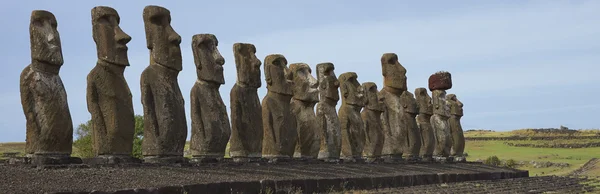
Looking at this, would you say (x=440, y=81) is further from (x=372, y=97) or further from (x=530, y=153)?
(x=530, y=153)

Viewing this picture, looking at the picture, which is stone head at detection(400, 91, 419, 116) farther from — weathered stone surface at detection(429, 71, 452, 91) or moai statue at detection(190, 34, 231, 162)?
moai statue at detection(190, 34, 231, 162)

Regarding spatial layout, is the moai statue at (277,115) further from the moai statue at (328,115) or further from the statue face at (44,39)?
the statue face at (44,39)

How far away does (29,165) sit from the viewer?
11.9 meters

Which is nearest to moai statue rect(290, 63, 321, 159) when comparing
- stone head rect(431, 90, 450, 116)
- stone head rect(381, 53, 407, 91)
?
stone head rect(381, 53, 407, 91)

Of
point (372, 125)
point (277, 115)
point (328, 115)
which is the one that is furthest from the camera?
point (372, 125)

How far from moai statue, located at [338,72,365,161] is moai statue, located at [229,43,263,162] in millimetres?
5193

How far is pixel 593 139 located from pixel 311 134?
4707cm

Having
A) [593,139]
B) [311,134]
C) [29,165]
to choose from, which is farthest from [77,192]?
[593,139]

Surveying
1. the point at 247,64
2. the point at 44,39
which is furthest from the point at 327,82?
the point at 44,39

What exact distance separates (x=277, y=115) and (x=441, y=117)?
37.2ft

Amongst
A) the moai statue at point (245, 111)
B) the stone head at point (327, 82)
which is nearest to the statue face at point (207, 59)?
the moai statue at point (245, 111)

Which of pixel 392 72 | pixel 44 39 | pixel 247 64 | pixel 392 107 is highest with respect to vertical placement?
pixel 392 72

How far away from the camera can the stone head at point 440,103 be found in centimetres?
2872

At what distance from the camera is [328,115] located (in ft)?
70.4
